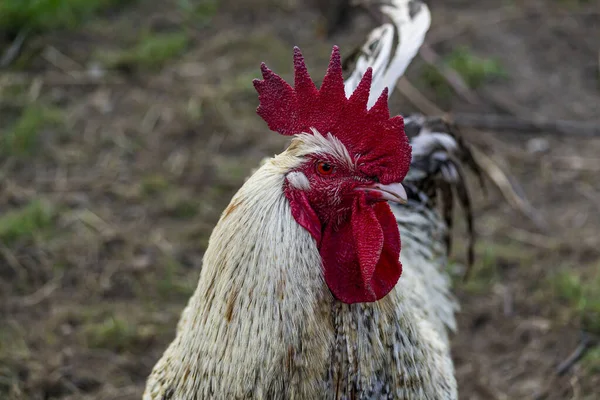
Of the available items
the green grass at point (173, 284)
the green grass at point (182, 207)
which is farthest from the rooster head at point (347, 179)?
the green grass at point (182, 207)

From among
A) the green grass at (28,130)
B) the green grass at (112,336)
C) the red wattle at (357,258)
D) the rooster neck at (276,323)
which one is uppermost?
the green grass at (28,130)

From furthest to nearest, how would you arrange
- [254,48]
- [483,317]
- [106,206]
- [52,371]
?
[254,48] → [106,206] → [483,317] → [52,371]

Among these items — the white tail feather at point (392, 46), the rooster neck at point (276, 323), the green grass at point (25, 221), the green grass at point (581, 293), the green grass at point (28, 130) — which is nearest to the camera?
the rooster neck at point (276, 323)

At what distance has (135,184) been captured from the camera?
5379 mm

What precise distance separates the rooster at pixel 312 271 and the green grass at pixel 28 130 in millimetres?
3545

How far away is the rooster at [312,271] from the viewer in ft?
7.65

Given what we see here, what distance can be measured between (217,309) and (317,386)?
0.43 meters

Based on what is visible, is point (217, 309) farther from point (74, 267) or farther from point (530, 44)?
point (530, 44)

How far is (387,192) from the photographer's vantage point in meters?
2.36

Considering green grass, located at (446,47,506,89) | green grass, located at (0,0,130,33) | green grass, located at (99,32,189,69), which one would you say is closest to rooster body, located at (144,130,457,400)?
green grass, located at (99,32,189,69)

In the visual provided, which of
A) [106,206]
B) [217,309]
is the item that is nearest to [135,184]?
[106,206]

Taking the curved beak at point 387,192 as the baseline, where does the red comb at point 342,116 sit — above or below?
above

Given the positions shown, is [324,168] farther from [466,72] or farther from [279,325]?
[466,72]

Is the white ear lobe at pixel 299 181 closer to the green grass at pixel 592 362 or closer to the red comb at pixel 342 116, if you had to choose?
the red comb at pixel 342 116
